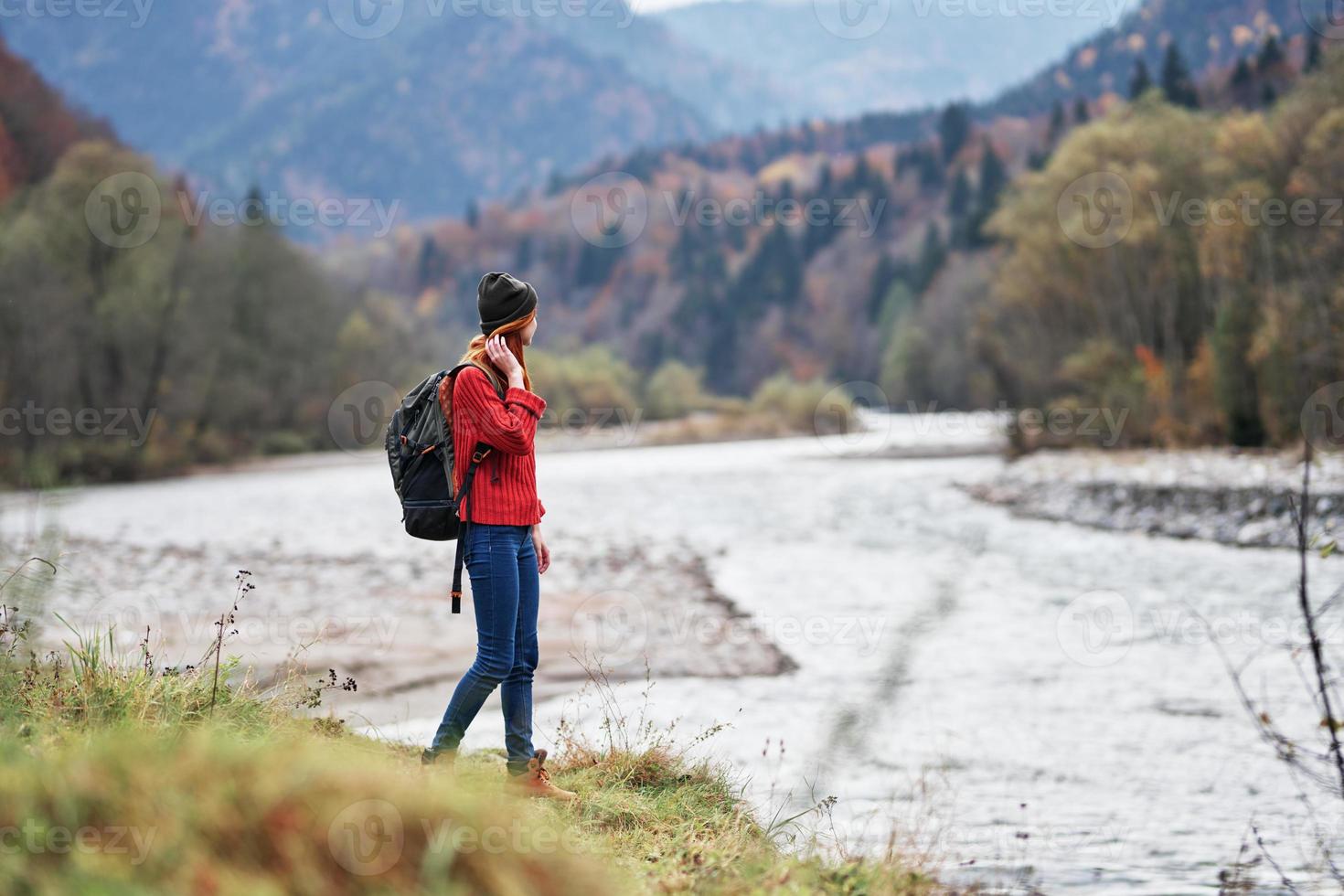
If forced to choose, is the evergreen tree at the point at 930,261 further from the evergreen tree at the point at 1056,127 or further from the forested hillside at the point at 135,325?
the forested hillside at the point at 135,325

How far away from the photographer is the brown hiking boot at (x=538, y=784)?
4.80 meters

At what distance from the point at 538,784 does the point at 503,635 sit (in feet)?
2.28

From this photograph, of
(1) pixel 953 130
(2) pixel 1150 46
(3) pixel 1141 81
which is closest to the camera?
(3) pixel 1141 81

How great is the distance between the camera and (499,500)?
465 cm

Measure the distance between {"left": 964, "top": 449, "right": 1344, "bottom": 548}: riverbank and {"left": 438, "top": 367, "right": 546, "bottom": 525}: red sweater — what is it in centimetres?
1484

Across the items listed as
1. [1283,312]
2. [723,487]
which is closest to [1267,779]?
[1283,312]

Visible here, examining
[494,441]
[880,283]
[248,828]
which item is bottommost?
[248,828]

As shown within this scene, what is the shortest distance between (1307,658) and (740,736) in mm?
6330

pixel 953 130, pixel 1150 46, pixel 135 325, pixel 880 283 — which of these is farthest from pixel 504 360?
pixel 1150 46

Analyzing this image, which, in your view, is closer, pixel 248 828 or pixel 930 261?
pixel 248 828

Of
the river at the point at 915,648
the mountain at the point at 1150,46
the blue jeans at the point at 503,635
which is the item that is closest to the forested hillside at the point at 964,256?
the mountain at the point at 1150,46

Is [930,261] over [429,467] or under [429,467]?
over

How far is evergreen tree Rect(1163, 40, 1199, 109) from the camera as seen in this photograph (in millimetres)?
66500

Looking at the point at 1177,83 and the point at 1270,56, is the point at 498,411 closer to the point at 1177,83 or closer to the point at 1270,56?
the point at 1177,83
